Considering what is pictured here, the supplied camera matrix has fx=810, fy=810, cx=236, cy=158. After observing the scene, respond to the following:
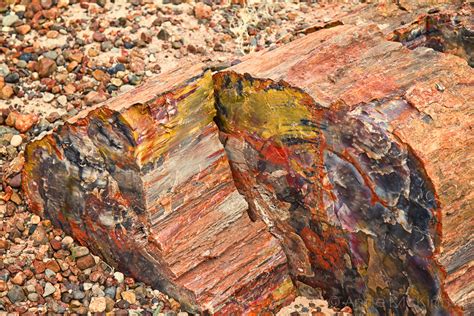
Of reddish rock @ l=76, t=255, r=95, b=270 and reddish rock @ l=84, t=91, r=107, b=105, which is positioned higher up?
reddish rock @ l=84, t=91, r=107, b=105

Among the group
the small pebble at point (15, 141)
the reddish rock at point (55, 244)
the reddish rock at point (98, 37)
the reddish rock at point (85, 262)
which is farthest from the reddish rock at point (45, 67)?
the reddish rock at point (85, 262)

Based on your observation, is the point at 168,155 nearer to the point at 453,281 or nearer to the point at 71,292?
the point at 71,292

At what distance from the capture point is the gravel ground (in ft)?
17.6

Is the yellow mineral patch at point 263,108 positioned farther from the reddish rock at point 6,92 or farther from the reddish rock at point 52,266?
the reddish rock at point 6,92

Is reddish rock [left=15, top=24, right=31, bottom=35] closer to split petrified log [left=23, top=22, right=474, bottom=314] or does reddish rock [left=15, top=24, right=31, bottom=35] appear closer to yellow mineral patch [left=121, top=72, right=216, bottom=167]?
split petrified log [left=23, top=22, right=474, bottom=314]

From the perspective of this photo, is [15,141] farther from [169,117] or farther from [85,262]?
[169,117]

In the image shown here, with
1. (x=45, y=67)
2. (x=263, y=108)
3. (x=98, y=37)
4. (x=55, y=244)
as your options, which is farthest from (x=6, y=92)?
(x=263, y=108)

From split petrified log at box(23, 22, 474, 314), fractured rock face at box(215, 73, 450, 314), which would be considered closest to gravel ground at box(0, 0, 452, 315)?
split petrified log at box(23, 22, 474, 314)

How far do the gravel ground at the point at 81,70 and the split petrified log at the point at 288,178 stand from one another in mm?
217

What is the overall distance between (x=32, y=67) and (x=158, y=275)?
108 inches

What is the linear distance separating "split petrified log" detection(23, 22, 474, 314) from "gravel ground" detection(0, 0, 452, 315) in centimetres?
22

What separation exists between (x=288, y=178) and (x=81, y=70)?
2850mm

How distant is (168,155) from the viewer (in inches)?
199

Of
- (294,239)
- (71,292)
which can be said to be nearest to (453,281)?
(294,239)
